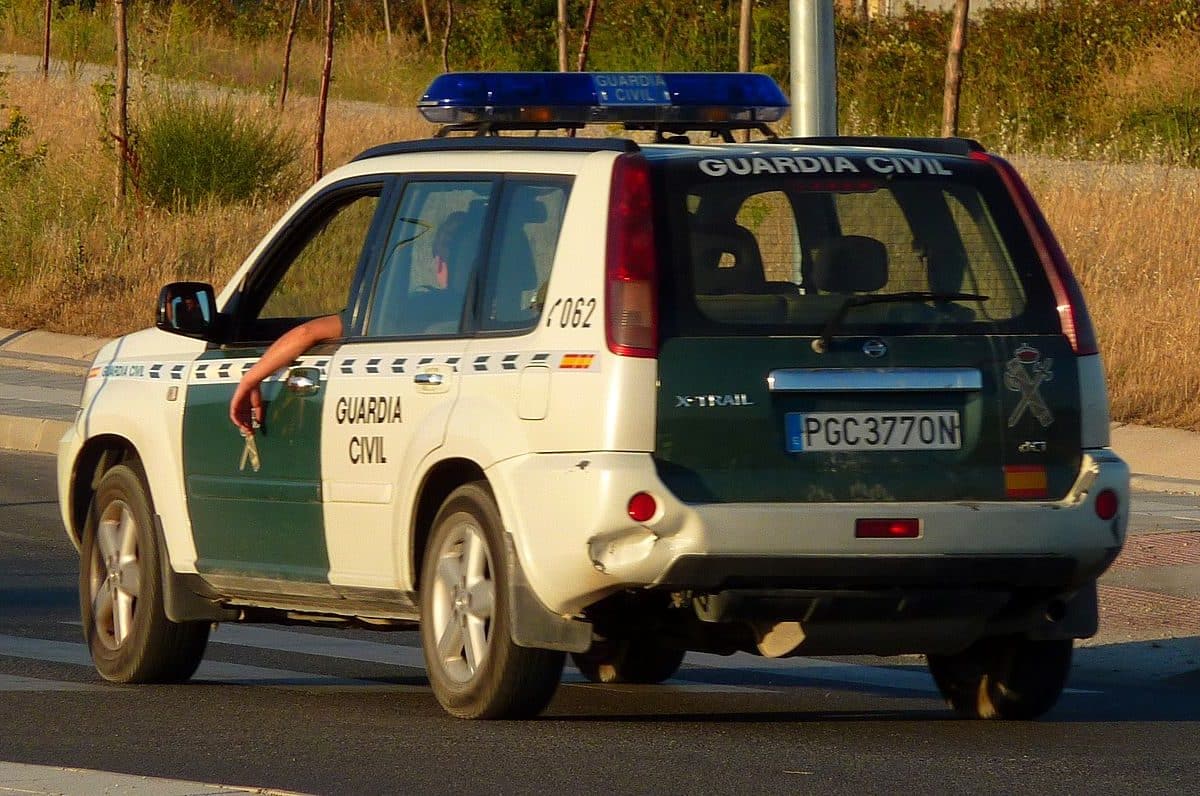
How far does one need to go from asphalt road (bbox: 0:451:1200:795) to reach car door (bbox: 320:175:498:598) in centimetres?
57

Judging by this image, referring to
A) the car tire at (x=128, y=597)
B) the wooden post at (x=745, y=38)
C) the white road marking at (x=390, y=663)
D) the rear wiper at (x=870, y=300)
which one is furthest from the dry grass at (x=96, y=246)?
the rear wiper at (x=870, y=300)

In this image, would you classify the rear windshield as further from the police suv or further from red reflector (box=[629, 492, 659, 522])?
red reflector (box=[629, 492, 659, 522])

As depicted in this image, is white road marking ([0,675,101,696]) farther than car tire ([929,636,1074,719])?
Yes

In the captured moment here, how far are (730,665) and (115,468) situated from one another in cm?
245

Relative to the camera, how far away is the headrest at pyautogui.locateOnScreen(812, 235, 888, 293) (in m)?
6.82

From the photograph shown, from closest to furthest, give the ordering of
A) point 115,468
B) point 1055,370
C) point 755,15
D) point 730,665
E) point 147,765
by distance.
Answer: point 147,765
point 1055,370
point 115,468
point 730,665
point 755,15

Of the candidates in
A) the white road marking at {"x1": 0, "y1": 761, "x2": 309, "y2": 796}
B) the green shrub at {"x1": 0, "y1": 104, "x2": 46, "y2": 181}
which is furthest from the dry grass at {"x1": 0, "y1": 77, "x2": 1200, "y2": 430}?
the white road marking at {"x1": 0, "y1": 761, "x2": 309, "y2": 796}

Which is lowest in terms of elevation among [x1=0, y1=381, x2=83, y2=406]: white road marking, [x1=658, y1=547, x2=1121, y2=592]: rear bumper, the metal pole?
[x1=0, y1=381, x2=83, y2=406]: white road marking

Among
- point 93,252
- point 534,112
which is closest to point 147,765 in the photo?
point 534,112

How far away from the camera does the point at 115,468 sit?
27.6 feet

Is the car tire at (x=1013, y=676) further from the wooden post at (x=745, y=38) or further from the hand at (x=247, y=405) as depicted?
the wooden post at (x=745, y=38)

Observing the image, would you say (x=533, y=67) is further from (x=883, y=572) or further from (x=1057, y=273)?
(x=883, y=572)

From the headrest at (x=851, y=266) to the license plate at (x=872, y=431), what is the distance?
0.41 m

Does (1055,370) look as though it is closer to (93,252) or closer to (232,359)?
(232,359)
